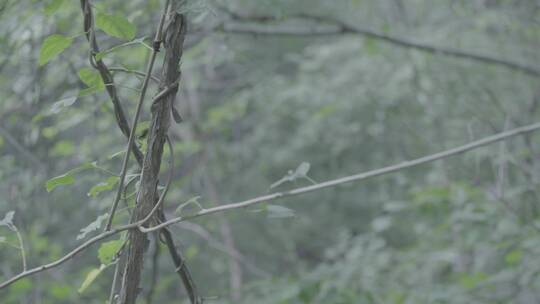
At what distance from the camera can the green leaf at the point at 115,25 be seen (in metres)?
0.97

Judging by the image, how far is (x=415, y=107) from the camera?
253 inches

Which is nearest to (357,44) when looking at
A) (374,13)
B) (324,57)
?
(324,57)

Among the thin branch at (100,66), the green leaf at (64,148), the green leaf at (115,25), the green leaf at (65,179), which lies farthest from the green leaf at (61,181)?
the green leaf at (64,148)

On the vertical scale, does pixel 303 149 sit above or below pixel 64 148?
below

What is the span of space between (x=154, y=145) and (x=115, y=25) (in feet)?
0.61

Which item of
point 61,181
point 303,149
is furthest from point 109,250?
point 303,149

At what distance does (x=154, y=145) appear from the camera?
959mm

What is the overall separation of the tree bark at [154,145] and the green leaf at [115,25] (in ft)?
0.22

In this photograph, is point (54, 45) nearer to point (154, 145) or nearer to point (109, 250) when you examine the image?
point (154, 145)

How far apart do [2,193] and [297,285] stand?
6.97ft

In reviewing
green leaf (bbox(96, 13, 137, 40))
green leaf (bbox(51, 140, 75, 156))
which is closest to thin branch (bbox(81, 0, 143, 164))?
green leaf (bbox(96, 13, 137, 40))

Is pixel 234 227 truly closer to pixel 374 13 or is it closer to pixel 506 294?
pixel 374 13

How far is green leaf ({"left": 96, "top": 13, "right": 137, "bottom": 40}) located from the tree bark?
0.07 meters

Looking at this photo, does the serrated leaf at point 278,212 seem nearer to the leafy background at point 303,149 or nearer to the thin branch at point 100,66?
the leafy background at point 303,149
